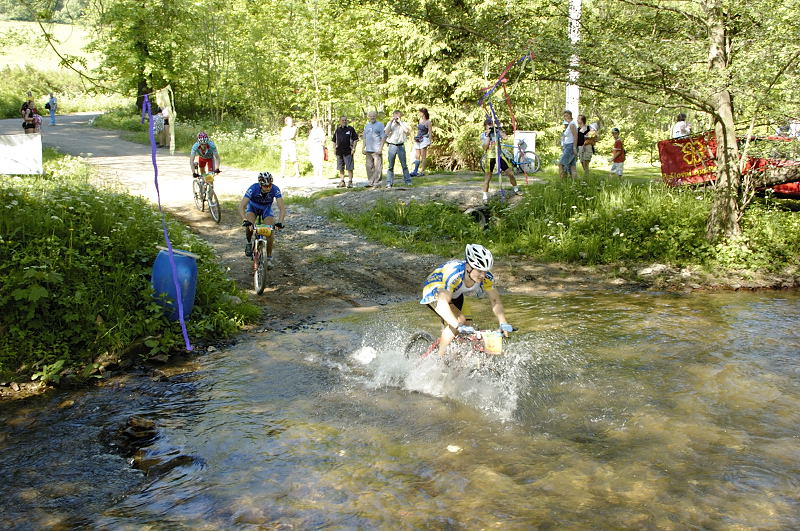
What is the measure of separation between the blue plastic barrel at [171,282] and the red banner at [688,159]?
1168cm

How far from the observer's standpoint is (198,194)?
641 inches

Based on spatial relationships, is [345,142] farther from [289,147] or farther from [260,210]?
[260,210]

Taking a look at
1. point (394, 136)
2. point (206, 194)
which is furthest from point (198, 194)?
point (394, 136)

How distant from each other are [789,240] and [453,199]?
293 inches

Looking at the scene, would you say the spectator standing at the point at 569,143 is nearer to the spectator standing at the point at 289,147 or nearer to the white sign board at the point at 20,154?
the spectator standing at the point at 289,147

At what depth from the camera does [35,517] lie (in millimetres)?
4863

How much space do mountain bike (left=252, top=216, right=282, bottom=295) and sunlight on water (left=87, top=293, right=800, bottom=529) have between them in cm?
176

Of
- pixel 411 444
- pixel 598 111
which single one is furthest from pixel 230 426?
pixel 598 111

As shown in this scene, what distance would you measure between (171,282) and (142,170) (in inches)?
579

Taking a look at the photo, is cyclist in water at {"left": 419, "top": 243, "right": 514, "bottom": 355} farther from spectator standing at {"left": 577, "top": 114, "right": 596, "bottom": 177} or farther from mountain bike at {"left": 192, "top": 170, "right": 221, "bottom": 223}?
spectator standing at {"left": 577, "top": 114, "right": 596, "bottom": 177}

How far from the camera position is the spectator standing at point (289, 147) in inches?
799

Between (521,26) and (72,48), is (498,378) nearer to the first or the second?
(521,26)

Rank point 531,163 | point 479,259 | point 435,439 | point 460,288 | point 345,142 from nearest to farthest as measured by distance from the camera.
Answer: point 435,439
point 479,259
point 460,288
point 345,142
point 531,163

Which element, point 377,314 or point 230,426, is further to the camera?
point 377,314
